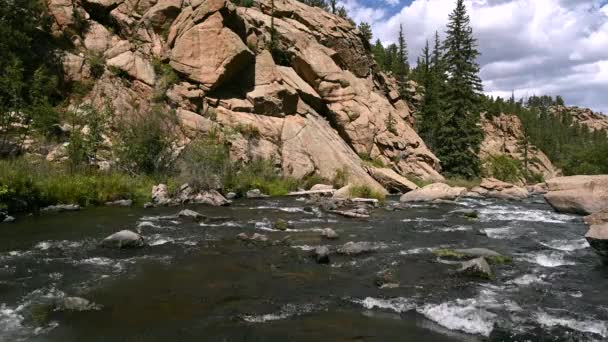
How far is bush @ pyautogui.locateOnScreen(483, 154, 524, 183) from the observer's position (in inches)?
2635

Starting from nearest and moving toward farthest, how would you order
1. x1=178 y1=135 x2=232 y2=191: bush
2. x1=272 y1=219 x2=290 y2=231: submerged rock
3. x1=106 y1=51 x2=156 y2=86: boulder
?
x1=272 y1=219 x2=290 y2=231: submerged rock, x1=178 y1=135 x2=232 y2=191: bush, x1=106 y1=51 x2=156 y2=86: boulder

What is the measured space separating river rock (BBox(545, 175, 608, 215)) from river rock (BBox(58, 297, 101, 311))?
58.5 ft

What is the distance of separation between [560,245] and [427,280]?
6898mm

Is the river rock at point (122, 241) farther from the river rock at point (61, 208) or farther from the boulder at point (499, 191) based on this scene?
the boulder at point (499, 191)

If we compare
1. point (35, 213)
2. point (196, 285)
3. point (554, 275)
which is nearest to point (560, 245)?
point (554, 275)

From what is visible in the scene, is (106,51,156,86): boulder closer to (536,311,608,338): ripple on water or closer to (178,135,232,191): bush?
(178,135,232,191): bush

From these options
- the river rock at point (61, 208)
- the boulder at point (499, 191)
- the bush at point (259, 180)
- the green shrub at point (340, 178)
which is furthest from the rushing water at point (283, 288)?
the boulder at point (499, 191)

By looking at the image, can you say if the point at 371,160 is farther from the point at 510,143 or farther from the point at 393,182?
the point at 510,143

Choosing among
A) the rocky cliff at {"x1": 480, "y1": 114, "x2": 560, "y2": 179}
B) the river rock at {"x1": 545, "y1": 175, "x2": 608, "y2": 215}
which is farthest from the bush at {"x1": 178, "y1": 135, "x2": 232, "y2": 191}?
the rocky cliff at {"x1": 480, "y1": 114, "x2": 560, "y2": 179}

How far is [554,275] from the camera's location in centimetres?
1052

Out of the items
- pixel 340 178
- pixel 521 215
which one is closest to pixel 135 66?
pixel 340 178

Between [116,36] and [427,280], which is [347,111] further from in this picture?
[427,280]

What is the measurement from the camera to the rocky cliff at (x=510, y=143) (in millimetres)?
87875

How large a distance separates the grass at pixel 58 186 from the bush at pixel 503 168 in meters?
53.4
